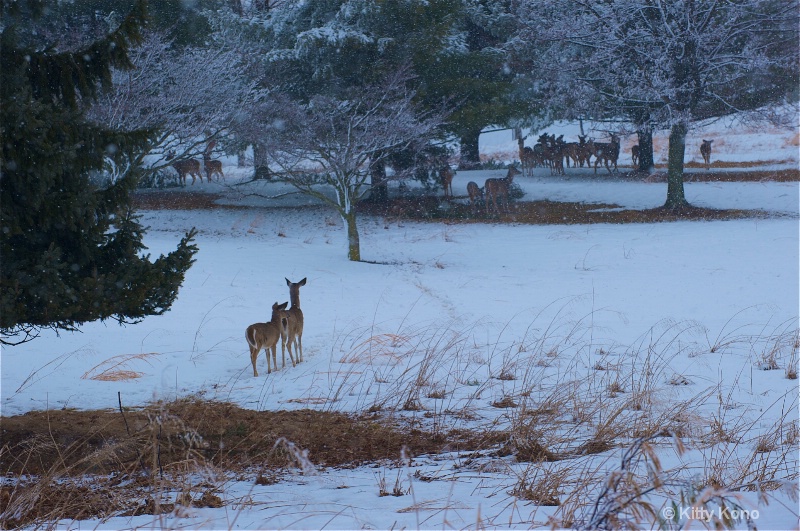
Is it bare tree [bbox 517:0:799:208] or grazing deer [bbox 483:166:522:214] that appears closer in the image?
bare tree [bbox 517:0:799:208]

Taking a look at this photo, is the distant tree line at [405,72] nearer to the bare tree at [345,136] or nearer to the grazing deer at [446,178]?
the bare tree at [345,136]

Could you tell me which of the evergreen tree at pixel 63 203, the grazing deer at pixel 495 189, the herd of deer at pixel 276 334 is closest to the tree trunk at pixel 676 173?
the grazing deer at pixel 495 189

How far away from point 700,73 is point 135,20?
1778 centimetres

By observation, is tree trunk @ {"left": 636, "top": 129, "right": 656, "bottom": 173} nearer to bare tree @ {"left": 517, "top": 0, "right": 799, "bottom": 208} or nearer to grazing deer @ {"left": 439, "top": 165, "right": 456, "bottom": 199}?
bare tree @ {"left": 517, "top": 0, "right": 799, "bottom": 208}

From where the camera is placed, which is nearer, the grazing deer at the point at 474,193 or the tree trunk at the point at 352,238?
the tree trunk at the point at 352,238

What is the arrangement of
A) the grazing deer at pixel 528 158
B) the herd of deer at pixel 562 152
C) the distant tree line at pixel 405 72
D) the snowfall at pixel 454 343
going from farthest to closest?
the grazing deer at pixel 528 158 < the herd of deer at pixel 562 152 < the distant tree line at pixel 405 72 < the snowfall at pixel 454 343

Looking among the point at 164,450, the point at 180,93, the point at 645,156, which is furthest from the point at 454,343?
the point at 645,156

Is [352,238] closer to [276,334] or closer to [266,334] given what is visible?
[276,334]

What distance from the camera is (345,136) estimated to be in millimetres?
16719

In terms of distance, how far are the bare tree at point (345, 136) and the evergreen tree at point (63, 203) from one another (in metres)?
10.5

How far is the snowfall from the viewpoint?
13.4 ft

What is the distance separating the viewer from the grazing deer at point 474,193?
23.3 meters

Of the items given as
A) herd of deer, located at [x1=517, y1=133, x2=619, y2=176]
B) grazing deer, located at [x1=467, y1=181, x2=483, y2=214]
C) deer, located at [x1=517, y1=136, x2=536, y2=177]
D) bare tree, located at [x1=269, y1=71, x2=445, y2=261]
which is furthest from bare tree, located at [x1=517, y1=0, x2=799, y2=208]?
deer, located at [x1=517, y1=136, x2=536, y2=177]

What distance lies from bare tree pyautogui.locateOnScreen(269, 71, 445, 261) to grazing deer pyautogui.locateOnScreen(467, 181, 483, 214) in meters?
4.03
